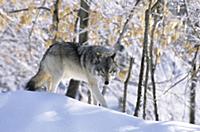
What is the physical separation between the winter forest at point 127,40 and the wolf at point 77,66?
0.25 m

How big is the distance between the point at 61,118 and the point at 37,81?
2419 mm

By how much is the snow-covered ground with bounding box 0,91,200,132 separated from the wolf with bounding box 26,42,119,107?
1.65 metres

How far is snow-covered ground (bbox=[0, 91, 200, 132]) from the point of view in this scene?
319 cm

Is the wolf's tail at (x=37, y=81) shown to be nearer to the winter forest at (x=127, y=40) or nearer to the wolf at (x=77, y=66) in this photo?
the wolf at (x=77, y=66)

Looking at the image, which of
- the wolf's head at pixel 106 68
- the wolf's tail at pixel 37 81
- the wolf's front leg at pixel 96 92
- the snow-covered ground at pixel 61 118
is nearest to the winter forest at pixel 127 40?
the wolf's head at pixel 106 68

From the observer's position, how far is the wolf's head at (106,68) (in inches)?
205

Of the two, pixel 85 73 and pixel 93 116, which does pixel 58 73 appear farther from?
pixel 93 116

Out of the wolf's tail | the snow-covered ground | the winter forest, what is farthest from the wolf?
the snow-covered ground

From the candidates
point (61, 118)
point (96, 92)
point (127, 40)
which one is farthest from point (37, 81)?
point (127, 40)

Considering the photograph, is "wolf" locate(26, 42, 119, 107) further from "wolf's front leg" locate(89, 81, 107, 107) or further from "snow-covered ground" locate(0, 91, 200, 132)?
"snow-covered ground" locate(0, 91, 200, 132)

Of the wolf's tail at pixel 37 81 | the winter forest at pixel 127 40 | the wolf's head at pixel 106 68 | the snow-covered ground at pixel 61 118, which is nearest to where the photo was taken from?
the snow-covered ground at pixel 61 118

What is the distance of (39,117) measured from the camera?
3283 mm

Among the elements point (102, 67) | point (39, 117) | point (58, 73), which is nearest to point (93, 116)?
point (39, 117)

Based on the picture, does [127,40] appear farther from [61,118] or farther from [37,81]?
[61,118]
